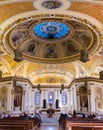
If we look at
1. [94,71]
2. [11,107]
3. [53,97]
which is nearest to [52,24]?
[94,71]

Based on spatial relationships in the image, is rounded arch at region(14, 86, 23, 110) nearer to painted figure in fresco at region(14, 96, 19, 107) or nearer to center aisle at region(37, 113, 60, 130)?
painted figure in fresco at region(14, 96, 19, 107)

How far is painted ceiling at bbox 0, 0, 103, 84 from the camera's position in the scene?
13930 mm

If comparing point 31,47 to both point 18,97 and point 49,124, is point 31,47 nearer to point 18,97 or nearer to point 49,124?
point 18,97

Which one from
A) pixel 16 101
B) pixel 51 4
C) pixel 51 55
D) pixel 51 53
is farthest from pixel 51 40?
pixel 51 4

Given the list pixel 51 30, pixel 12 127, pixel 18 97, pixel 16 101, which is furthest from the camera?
pixel 18 97

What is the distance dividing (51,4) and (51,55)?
41.4 ft

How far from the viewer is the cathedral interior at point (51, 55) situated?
50.5ft

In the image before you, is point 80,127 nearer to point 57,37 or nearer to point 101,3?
point 101,3

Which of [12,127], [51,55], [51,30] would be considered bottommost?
[12,127]

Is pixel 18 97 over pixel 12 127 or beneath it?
over

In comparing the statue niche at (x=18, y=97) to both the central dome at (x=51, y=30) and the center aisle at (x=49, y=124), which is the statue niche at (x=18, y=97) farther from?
the central dome at (x=51, y=30)

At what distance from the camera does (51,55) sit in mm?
25875

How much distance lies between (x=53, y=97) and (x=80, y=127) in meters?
26.3

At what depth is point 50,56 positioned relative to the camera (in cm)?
2586
